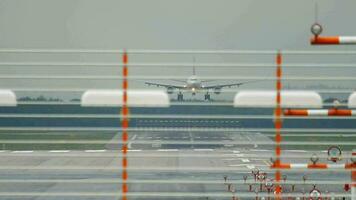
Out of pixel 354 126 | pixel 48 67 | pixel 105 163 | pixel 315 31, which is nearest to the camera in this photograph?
pixel 315 31

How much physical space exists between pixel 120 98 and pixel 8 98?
0.88 metres

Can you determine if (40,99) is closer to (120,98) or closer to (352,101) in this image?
(120,98)

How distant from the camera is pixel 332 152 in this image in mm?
5883

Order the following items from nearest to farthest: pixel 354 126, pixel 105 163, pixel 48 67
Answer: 1. pixel 48 67
2. pixel 354 126
3. pixel 105 163

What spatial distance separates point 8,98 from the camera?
493 centimetres

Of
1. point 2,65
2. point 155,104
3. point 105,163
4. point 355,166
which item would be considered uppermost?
point 2,65

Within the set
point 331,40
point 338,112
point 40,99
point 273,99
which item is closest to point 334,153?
point 338,112

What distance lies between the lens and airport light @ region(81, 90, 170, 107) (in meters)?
4.78

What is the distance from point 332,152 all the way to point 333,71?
121cm

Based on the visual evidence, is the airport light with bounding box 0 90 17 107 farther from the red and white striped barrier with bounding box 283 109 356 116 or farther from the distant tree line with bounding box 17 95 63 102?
the red and white striped barrier with bounding box 283 109 356 116

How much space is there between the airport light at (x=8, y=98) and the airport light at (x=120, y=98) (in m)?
0.56

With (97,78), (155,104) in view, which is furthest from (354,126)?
(97,78)

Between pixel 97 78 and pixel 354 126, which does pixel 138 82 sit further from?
pixel 354 126

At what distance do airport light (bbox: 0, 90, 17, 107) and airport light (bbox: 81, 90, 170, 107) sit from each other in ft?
1.82
